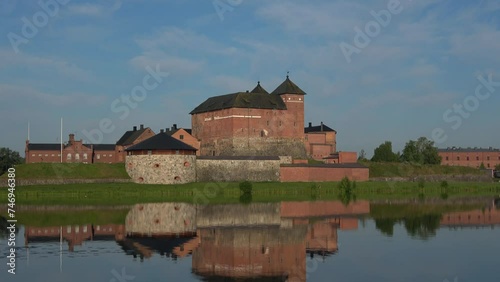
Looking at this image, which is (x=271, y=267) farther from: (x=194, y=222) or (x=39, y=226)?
(x=39, y=226)

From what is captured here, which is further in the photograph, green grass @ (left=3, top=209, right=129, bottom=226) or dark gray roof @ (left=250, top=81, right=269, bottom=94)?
dark gray roof @ (left=250, top=81, right=269, bottom=94)

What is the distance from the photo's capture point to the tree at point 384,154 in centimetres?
6731

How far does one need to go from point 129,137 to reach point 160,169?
20040 millimetres

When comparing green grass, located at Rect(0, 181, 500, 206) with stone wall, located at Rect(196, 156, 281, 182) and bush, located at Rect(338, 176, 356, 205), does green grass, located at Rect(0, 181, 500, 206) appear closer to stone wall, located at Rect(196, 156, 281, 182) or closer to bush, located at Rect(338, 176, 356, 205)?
bush, located at Rect(338, 176, 356, 205)

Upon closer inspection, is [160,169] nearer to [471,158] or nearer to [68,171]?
[68,171]

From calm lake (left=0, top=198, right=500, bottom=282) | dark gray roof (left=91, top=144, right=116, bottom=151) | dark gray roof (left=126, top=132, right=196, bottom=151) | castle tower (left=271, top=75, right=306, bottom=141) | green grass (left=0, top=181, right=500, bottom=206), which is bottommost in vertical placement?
calm lake (left=0, top=198, right=500, bottom=282)

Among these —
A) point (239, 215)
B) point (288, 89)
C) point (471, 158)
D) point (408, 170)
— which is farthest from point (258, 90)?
point (471, 158)

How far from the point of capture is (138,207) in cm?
2814

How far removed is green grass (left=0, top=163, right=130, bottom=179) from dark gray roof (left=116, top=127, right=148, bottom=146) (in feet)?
51.1

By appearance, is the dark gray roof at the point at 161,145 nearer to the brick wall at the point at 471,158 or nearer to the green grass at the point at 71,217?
the green grass at the point at 71,217

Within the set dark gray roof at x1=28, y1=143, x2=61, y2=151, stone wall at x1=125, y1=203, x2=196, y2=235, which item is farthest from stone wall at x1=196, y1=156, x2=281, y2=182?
dark gray roof at x1=28, y1=143, x2=61, y2=151

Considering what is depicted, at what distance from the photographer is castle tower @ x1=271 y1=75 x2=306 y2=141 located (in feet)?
174

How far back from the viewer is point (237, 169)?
4478 cm

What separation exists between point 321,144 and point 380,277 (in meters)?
48.4
